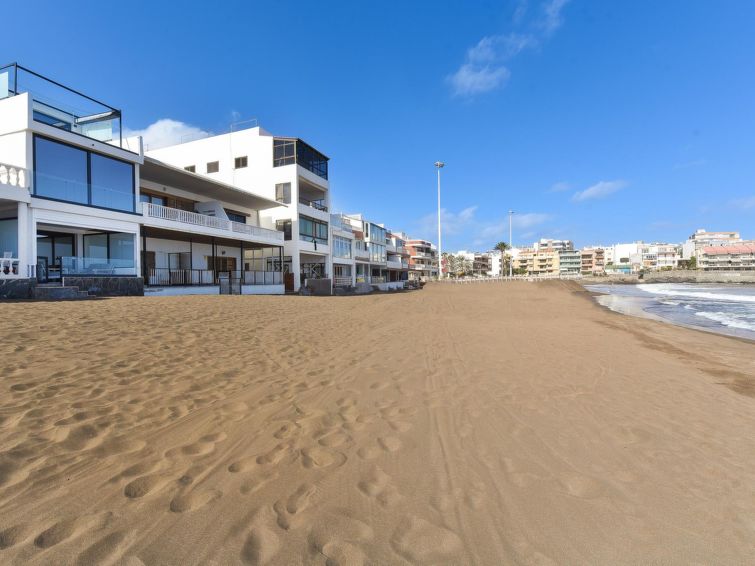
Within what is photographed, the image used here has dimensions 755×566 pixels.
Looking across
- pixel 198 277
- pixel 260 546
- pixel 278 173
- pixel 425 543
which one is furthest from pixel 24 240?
pixel 278 173

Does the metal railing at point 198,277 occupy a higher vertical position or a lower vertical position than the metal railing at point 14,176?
lower

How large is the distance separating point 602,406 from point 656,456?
52.5 inches

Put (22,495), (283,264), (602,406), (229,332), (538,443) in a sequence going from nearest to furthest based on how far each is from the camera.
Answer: (22,495), (538,443), (602,406), (229,332), (283,264)

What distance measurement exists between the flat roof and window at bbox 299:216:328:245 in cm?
319

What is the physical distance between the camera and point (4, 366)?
15.6 ft

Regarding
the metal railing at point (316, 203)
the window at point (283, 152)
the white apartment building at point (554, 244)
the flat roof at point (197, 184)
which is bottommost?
the flat roof at point (197, 184)

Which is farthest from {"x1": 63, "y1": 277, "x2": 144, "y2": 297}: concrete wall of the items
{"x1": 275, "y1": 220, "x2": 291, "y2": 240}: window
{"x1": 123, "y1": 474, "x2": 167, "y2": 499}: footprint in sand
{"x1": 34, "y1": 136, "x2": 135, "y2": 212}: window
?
{"x1": 123, "y1": 474, "x2": 167, "y2": 499}: footprint in sand

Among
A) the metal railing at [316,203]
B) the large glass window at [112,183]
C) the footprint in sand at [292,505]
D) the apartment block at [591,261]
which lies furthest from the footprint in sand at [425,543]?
the apartment block at [591,261]

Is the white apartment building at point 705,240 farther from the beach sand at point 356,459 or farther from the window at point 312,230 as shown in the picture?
the beach sand at point 356,459

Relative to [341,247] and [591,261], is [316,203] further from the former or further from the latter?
[591,261]

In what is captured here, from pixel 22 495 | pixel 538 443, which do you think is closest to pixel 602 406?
pixel 538 443

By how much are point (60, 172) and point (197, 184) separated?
781cm

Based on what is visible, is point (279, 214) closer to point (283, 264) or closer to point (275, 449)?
point (283, 264)

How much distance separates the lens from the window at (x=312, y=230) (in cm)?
3132
